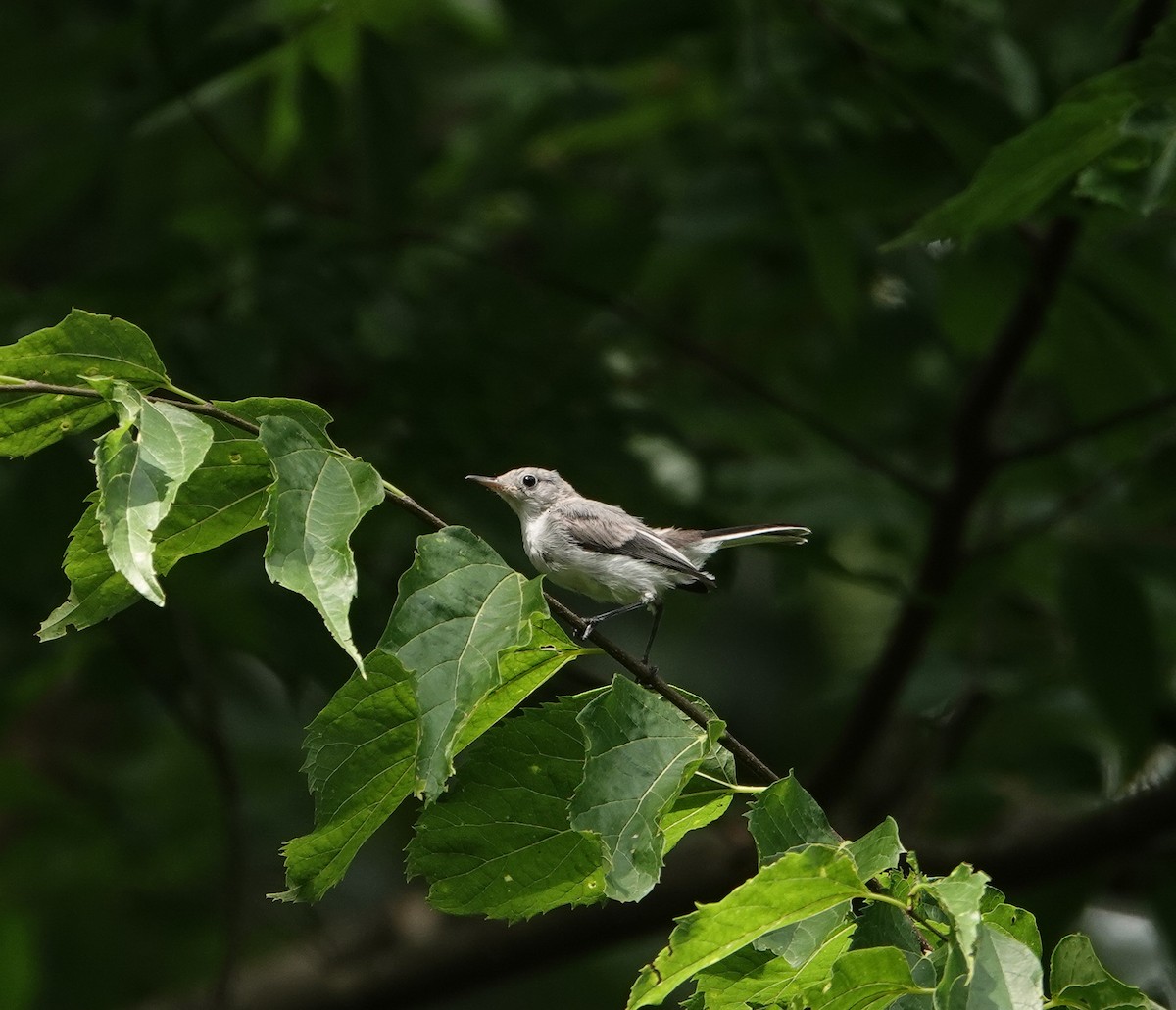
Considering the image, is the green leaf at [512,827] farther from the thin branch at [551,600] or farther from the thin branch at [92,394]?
the thin branch at [92,394]

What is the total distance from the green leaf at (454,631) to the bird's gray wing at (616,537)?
150cm

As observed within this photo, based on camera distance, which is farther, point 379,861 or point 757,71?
point 379,861

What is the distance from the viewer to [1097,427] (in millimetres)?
4883

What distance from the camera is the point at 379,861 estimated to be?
387 inches

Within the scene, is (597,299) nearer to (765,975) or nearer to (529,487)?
(529,487)

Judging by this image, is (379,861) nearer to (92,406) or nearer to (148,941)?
(148,941)

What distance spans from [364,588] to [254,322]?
3.47 ft

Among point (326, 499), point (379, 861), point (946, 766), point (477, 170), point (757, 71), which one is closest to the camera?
point (326, 499)

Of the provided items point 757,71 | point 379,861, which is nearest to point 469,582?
point 757,71

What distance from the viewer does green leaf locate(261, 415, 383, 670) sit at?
2096mm

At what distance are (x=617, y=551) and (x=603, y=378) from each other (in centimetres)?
172

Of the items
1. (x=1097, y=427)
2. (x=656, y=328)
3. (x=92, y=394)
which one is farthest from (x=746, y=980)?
(x=656, y=328)

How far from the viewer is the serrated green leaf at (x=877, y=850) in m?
2.26

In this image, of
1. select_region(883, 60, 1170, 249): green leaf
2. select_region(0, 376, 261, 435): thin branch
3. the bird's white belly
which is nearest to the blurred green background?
select_region(883, 60, 1170, 249): green leaf
